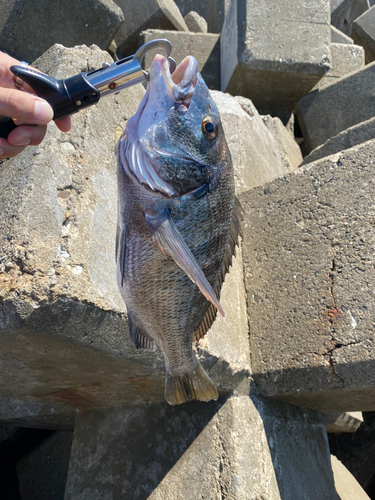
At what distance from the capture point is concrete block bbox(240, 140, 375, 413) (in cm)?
183

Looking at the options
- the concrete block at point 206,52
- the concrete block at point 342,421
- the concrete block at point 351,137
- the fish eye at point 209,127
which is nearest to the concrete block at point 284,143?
the concrete block at point 351,137

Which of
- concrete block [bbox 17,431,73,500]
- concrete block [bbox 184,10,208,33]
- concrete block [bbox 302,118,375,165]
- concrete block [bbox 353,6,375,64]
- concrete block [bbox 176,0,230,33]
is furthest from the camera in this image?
concrete block [bbox 184,10,208,33]

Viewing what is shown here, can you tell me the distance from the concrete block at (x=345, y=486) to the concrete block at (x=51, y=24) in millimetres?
4535

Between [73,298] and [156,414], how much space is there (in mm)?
1228

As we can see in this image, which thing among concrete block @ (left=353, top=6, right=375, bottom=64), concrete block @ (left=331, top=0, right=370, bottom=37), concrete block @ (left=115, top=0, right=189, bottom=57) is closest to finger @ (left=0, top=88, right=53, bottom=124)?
concrete block @ (left=115, top=0, right=189, bottom=57)

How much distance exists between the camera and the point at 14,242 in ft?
4.58

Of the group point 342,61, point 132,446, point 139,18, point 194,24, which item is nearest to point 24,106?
point 132,446

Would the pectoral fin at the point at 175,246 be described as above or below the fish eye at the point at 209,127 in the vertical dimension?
below

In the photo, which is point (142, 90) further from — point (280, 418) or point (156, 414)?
point (280, 418)

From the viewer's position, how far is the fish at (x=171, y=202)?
3.59 feet

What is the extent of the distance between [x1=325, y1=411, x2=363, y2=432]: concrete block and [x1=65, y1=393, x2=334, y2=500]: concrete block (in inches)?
37.9

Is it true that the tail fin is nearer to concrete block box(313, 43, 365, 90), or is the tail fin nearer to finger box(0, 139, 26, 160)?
finger box(0, 139, 26, 160)

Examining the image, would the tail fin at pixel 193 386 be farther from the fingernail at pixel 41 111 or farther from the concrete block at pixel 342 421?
the concrete block at pixel 342 421

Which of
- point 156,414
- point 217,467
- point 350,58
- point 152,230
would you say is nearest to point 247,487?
point 217,467
